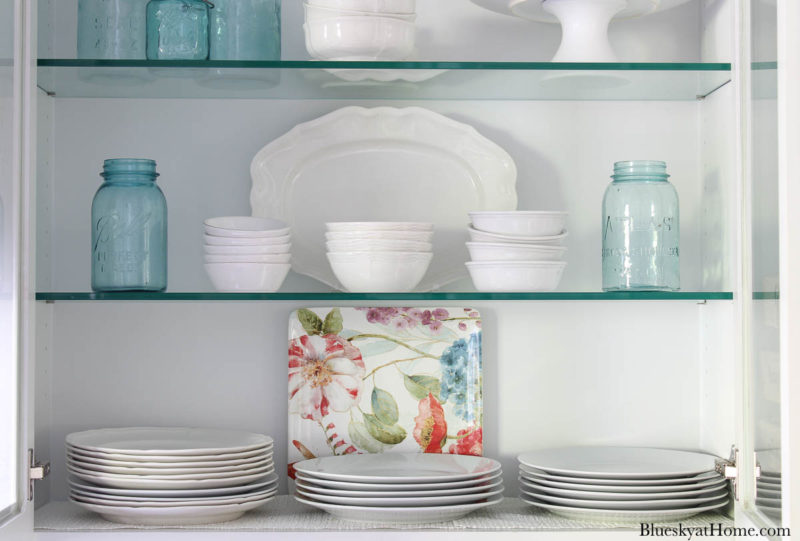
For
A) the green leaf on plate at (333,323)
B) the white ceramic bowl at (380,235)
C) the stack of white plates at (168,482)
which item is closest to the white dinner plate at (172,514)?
the stack of white plates at (168,482)

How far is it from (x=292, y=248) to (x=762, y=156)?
772 millimetres

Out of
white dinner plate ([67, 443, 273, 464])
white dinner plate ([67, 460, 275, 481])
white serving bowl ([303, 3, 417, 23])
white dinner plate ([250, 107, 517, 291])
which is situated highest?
white serving bowl ([303, 3, 417, 23])

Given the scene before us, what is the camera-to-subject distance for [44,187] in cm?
159

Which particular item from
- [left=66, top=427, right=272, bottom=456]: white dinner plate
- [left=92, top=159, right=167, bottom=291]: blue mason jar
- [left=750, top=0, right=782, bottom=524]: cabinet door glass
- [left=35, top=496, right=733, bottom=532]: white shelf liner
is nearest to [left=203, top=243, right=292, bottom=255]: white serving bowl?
[left=92, top=159, right=167, bottom=291]: blue mason jar

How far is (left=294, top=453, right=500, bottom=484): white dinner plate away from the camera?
1.44 metres

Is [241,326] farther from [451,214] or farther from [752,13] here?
[752,13]

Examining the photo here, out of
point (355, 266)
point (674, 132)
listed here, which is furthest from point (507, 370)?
point (674, 132)

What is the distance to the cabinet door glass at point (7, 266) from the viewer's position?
126cm

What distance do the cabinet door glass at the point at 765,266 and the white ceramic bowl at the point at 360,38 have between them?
517 mm

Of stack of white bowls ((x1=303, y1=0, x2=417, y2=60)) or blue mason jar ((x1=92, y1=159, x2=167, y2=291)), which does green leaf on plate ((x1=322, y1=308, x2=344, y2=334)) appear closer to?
blue mason jar ((x1=92, y1=159, x2=167, y2=291))

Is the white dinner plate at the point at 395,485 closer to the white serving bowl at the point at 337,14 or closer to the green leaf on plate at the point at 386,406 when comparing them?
the green leaf on plate at the point at 386,406

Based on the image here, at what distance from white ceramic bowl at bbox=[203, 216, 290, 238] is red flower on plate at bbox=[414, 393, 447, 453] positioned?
0.40 metres

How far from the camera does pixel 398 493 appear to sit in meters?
1.40

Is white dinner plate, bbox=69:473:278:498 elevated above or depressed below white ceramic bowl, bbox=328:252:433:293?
below
